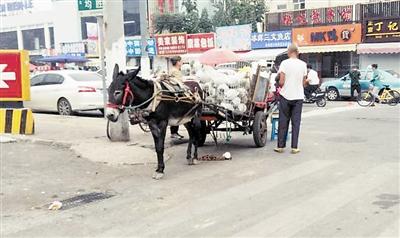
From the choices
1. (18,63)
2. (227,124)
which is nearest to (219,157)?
(227,124)

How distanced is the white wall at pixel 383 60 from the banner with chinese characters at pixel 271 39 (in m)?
5.46

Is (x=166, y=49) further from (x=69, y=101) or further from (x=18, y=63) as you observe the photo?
(x=18, y=63)

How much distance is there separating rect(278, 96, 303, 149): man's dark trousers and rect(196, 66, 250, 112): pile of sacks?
26.9 inches

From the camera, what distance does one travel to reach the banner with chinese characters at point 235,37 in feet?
117

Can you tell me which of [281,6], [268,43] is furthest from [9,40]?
[268,43]

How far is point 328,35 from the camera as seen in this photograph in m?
32.9

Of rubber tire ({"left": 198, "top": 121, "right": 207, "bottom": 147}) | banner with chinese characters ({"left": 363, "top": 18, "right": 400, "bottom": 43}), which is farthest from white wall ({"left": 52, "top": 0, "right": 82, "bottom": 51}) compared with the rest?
rubber tire ({"left": 198, "top": 121, "right": 207, "bottom": 147})

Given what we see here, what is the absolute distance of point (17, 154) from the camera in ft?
31.9

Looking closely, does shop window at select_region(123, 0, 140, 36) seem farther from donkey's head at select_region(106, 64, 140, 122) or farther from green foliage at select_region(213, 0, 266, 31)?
donkey's head at select_region(106, 64, 140, 122)

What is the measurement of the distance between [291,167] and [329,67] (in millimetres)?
26882

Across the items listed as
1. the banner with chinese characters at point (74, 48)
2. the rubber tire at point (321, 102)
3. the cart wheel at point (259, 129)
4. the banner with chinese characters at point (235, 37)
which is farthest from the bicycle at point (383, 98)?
the banner with chinese characters at point (74, 48)

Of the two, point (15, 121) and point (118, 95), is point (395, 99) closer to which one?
point (15, 121)

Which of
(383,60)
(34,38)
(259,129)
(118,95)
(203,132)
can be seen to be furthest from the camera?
(34,38)

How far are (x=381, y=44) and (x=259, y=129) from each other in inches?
896
